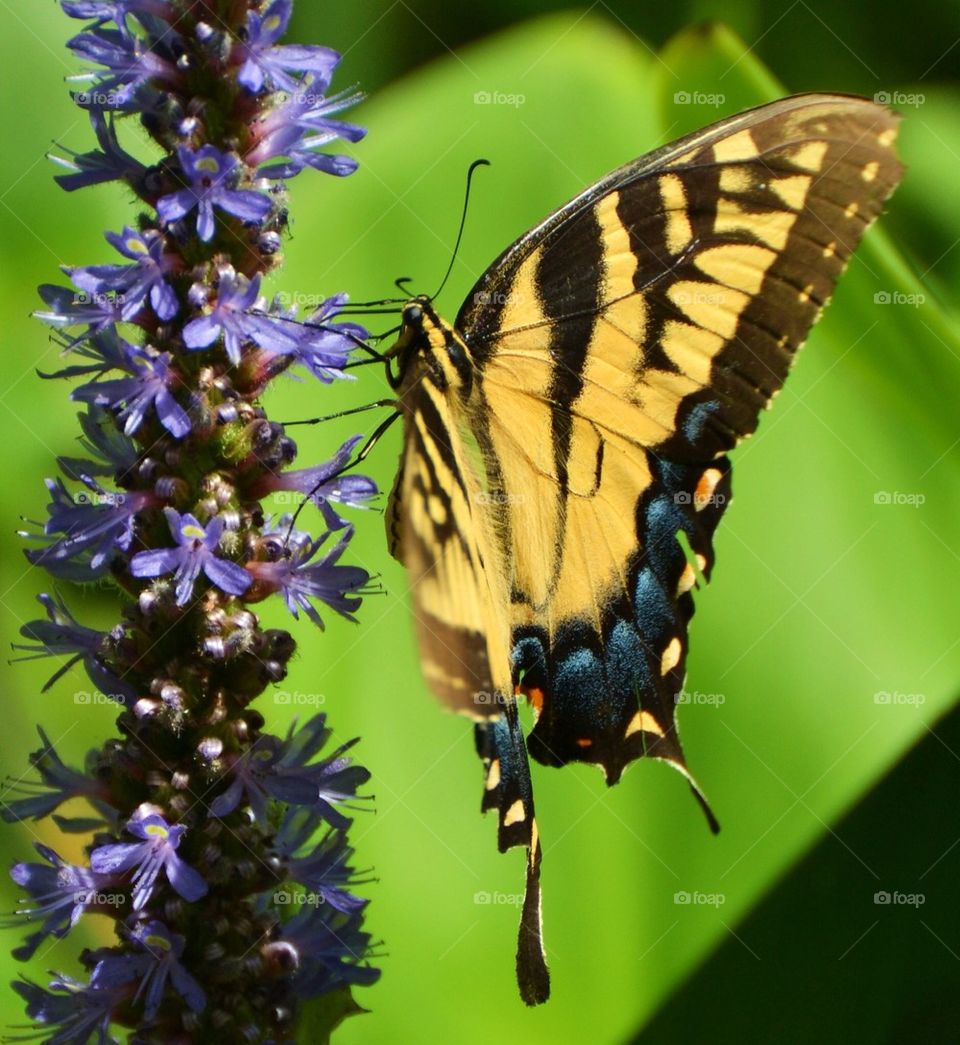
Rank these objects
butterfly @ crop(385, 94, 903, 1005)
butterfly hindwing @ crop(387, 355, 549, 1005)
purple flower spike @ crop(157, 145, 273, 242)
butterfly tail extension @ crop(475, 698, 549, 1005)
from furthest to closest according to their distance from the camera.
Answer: butterfly @ crop(385, 94, 903, 1005) → butterfly tail extension @ crop(475, 698, 549, 1005) → purple flower spike @ crop(157, 145, 273, 242) → butterfly hindwing @ crop(387, 355, 549, 1005)

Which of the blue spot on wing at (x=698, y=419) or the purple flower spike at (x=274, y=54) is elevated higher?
the blue spot on wing at (x=698, y=419)

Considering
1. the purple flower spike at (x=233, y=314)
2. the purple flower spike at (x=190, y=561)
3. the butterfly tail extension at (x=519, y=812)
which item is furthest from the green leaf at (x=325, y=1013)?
the purple flower spike at (x=233, y=314)

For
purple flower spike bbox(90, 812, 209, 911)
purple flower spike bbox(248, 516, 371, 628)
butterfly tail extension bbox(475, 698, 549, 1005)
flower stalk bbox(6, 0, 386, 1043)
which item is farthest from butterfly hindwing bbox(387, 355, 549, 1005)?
purple flower spike bbox(90, 812, 209, 911)

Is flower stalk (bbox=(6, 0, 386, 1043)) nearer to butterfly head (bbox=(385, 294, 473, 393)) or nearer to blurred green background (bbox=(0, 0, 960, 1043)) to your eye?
butterfly head (bbox=(385, 294, 473, 393))

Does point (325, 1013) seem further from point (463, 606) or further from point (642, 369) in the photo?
point (642, 369)

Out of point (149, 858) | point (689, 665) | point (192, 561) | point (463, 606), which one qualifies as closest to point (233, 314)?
point (192, 561)

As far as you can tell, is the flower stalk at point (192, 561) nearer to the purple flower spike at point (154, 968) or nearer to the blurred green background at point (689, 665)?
the purple flower spike at point (154, 968)

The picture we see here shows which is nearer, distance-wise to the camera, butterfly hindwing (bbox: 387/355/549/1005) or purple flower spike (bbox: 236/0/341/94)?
butterfly hindwing (bbox: 387/355/549/1005)
